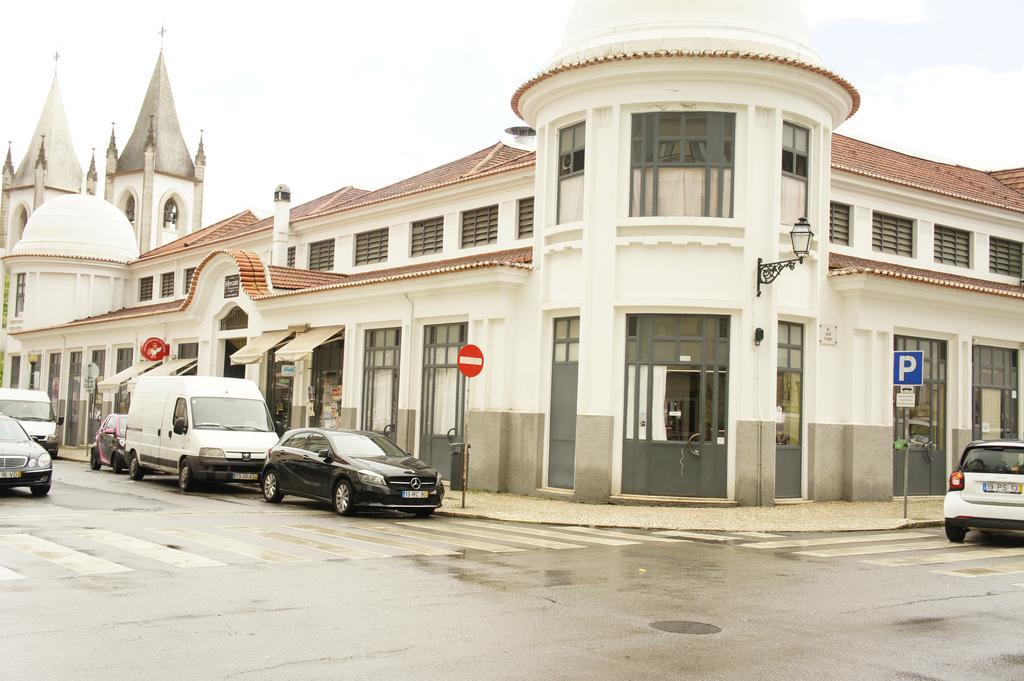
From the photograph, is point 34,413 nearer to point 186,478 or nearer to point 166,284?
point 186,478

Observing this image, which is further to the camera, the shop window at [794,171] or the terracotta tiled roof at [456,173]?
the terracotta tiled roof at [456,173]

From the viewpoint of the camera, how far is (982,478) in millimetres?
14641

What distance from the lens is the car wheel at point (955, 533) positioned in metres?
14.9

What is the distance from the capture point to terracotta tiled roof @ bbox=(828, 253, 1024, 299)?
834 inches

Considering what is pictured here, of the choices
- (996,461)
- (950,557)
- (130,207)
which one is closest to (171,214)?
(130,207)

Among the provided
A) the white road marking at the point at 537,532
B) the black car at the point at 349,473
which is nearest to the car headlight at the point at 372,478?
the black car at the point at 349,473

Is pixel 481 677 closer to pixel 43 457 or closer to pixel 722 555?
pixel 722 555

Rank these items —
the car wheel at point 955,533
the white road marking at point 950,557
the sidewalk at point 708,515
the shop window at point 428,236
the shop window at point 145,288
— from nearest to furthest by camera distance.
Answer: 1. the white road marking at point 950,557
2. the car wheel at point 955,533
3. the sidewalk at point 708,515
4. the shop window at point 428,236
5. the shop window at point 145,288

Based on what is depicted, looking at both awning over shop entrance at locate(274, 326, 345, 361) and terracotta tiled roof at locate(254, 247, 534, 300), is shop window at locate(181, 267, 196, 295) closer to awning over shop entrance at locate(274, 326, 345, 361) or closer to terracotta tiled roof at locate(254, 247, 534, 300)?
terracotta tiled roof at locate(254, 247, 534, 300)

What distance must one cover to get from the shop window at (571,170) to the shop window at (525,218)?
413 cm

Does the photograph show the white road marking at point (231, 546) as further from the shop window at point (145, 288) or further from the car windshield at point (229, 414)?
the shop window at point (145, 288)

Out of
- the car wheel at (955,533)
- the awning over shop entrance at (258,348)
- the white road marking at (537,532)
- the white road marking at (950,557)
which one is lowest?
the white road marking at (537,532)

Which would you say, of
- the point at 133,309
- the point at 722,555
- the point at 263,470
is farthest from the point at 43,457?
the point at 133,309

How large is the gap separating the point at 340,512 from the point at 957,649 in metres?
11.1
